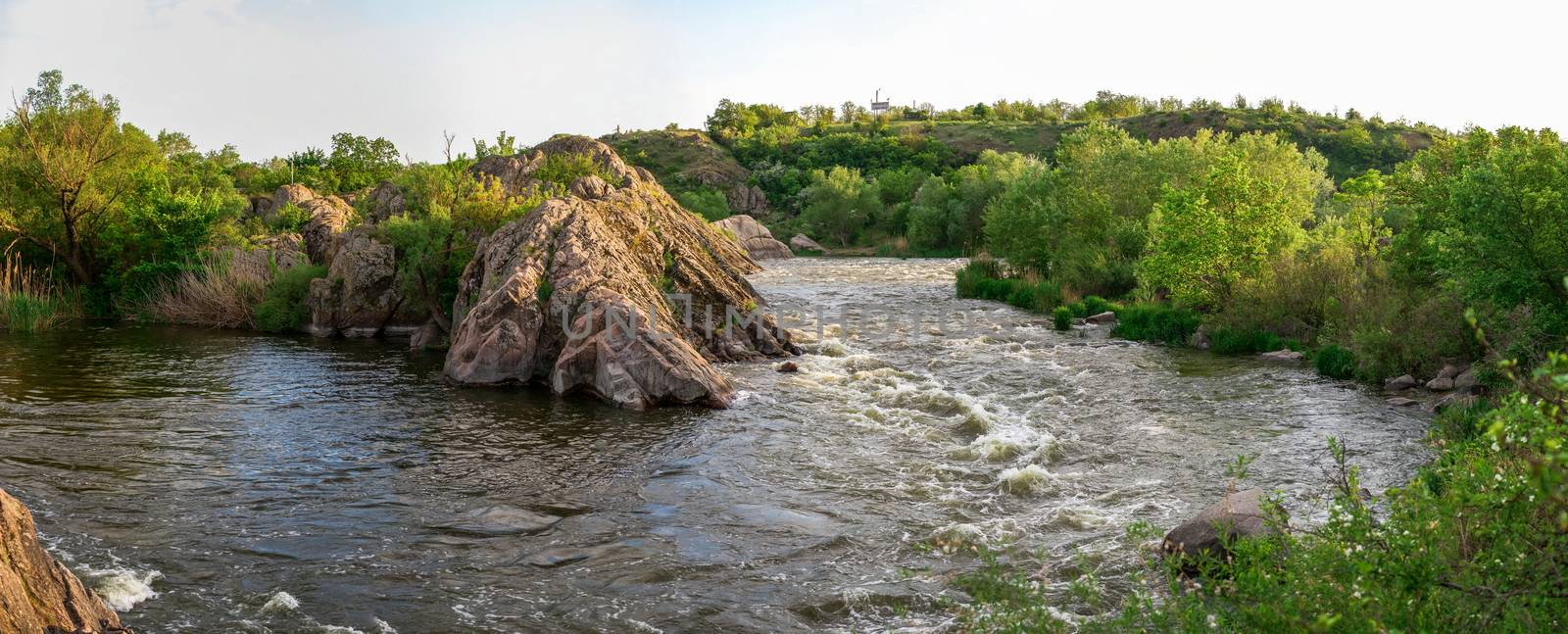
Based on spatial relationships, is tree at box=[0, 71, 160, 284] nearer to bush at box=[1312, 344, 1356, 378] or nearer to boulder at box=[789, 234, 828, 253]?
bush at box=[1312, 344, 1356, 378]

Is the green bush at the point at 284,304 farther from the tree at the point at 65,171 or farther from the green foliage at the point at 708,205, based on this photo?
the green foliage at the point at 708,205

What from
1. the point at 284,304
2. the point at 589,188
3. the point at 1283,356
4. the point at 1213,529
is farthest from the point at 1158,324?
the point at 284,304

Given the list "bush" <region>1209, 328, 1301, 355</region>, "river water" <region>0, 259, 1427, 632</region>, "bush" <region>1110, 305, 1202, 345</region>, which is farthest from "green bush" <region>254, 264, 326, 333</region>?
"bush" <region>1209, 328, 1301, 355</region>

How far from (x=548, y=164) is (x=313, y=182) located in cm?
2403

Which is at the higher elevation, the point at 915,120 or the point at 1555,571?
the point at 915,120

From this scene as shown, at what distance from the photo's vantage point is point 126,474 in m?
13.9

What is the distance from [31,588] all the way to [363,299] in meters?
24.1

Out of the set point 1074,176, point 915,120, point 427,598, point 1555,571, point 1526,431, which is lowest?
point 427,598

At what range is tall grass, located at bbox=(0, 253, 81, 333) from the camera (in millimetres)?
28359

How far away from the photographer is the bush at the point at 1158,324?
89.7ft

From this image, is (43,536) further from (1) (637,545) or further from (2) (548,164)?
(2) (548,164)

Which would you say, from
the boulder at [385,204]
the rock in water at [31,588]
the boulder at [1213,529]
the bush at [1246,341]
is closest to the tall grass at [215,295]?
the boulder at [385,204]

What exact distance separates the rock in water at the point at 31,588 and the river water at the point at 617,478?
1821mm

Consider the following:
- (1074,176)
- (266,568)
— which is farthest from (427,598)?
(1074,176)
